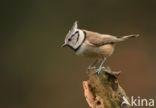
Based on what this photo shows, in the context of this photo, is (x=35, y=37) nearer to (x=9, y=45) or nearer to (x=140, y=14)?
(x=9, y=45)

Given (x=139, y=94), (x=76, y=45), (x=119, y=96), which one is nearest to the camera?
(x=119, y=96)

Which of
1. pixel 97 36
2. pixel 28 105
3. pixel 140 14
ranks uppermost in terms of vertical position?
pixel 140 14

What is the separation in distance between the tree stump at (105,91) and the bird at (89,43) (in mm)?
52

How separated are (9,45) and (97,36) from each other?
2.22m

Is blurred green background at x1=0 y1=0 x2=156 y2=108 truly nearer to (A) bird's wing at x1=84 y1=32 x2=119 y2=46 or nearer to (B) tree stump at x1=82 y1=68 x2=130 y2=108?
(A) bird's wing at x1=84 y1=32 x2=119 y2=46

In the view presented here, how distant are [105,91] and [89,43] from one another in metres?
0.35

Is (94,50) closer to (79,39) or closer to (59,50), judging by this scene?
(79,39)

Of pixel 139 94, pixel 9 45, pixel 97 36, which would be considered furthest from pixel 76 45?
pixel 9 45

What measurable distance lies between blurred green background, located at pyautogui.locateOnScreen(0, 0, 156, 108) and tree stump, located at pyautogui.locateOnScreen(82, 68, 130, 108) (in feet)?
6.91

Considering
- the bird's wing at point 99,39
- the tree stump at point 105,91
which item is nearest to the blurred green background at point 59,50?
the bird's wing at point 99,39

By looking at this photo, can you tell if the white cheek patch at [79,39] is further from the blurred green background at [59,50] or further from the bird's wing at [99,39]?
the blurred green background at [59,50]

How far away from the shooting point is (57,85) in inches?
221

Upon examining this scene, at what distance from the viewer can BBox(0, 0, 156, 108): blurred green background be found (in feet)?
18.2

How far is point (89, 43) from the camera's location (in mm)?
3533
